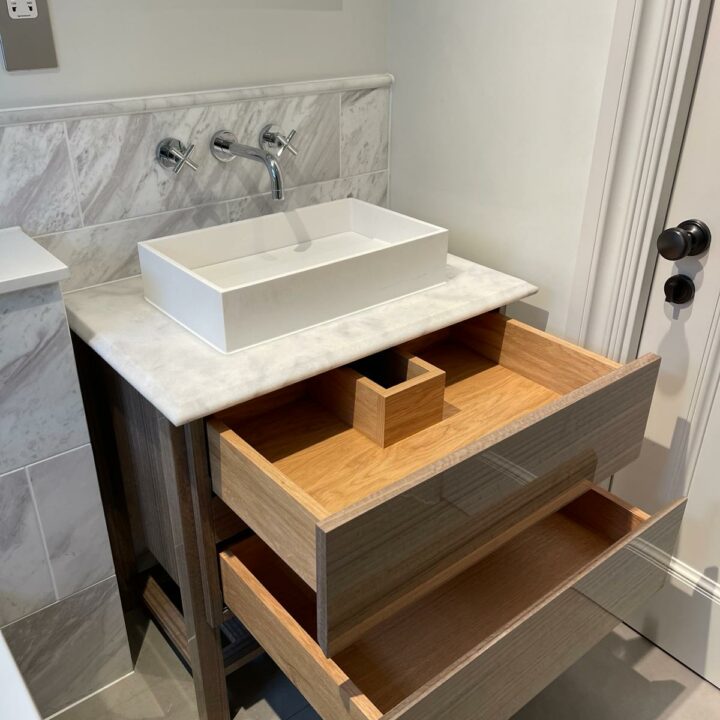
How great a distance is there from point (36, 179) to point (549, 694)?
4.45 feet

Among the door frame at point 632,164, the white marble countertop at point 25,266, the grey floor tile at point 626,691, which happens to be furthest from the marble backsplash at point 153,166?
the grey floor tile at point 626,691

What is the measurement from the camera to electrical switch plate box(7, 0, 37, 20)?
111cm

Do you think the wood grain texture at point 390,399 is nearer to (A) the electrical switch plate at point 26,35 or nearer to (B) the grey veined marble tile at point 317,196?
(B) the grey veined marble tile at point 317,196

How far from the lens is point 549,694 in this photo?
1.43 meters

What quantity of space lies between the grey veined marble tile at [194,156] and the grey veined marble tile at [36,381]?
0.94ft

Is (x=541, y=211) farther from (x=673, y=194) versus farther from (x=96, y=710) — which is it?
(x=96, y=710)

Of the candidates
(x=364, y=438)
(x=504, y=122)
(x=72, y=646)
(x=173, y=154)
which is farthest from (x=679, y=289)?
(x=72, y=646)

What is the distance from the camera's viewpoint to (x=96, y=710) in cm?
139

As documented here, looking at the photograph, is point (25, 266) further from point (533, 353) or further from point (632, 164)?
point (632, 164)

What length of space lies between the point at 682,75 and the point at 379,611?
0.92 meters

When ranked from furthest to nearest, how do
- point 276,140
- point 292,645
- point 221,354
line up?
point 276,140
point 221,354
point 292,645

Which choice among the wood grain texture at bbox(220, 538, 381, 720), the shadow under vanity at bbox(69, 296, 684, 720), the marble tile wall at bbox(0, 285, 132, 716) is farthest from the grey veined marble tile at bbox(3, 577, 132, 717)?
the wood grain texture at bbox(220, 538, 381, 720)

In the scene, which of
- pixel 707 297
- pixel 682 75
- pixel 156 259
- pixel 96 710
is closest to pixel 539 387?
pixel 707 297

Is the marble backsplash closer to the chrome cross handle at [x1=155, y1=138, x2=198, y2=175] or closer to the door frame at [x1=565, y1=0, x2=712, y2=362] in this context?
the chrome cross handle at [x1=155, y1=138, x2=198, y2=175]
